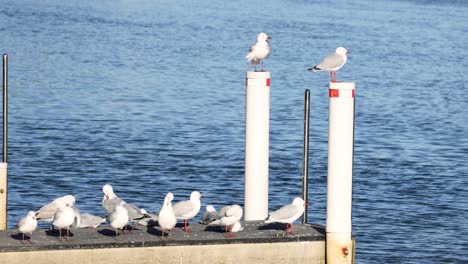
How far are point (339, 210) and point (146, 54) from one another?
4916 cm

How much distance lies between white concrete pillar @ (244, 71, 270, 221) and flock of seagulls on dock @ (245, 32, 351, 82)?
5.90ft

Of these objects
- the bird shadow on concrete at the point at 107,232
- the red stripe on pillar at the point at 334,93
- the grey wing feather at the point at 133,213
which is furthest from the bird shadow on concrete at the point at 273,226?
the red stripe on pillar at the point at 334,93

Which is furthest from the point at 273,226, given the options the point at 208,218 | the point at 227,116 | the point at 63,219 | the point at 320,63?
the point at 227,116

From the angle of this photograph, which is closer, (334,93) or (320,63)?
(334,93)

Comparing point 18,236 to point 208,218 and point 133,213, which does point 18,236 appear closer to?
point 133,213

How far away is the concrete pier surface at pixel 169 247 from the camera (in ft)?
53.3

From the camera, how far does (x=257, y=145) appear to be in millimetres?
19250

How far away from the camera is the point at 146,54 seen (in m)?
65.5

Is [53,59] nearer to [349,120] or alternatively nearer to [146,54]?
[146,54]

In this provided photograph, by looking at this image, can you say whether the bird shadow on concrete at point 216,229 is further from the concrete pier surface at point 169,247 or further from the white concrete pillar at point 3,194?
the white concrete pillar at point 3,194

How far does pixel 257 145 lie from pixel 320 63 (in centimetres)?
321

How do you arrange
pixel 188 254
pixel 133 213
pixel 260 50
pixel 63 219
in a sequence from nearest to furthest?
pixel 188 254, pixel 63 219, pixel 133 213, pixel 260 50

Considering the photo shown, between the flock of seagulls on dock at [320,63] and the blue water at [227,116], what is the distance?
4.33m

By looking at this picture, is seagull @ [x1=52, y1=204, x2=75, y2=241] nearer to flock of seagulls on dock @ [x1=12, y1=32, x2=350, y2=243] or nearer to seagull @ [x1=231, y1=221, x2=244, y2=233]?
flock of seagulls on dock @ [x1=12, y1=32, x2=350, y2=243]
